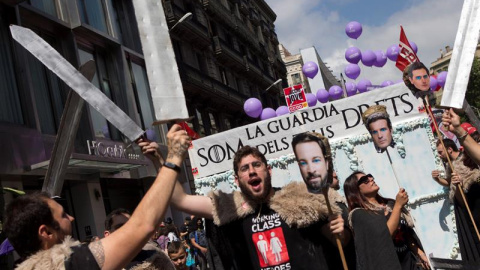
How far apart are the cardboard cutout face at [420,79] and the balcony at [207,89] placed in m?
18.3

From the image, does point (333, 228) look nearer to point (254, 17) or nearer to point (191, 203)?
point (191, 203)

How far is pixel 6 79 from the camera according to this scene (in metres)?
12.3

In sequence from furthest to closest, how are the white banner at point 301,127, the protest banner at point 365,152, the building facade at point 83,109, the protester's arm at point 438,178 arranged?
the building facade at point 83,109, the white banner at point 301,127, the protest banner at point 365,152, the protester's arm at point 438,178

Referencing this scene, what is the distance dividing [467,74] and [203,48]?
1001 inches

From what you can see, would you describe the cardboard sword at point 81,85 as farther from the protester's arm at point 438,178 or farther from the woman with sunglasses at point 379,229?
the protester's arm at point 438,178

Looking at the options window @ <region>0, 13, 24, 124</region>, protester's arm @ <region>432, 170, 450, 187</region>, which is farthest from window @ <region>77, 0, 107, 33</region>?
protester's arm @ <region>432, 170, 450, 187</region>

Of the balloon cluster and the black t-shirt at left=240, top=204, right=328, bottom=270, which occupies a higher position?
the balloon cluster

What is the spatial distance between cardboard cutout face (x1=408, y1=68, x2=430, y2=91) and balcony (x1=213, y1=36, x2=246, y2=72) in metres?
24.8

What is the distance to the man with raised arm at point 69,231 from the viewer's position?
2.26m

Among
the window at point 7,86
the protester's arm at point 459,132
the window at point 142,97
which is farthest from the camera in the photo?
the window at point 142,97

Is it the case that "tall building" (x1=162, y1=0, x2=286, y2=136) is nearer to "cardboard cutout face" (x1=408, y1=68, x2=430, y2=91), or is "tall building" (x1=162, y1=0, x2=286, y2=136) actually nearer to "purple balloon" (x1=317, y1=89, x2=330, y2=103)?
"purple balloon" (x1=317, y1=89, x2=330, y2=103)

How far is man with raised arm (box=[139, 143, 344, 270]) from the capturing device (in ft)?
11.1

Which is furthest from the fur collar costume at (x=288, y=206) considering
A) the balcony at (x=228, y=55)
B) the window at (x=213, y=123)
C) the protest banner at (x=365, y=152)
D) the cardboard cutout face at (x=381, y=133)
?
the balcony at (x=228, y=55)

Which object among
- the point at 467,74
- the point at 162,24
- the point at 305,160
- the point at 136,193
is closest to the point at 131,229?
the point at 162,24
